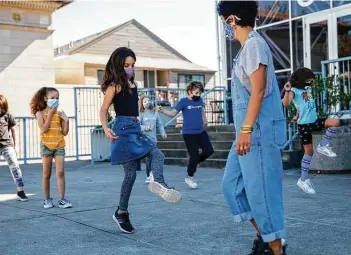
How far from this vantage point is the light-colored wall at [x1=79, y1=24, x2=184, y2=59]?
34191mm

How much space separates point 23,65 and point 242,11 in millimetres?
17323

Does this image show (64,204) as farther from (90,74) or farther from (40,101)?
(90,74)

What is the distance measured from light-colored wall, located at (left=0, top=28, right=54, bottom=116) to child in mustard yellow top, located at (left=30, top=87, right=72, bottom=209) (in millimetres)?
13099

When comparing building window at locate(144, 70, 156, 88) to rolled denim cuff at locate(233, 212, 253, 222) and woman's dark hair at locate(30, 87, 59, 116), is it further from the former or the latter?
rolled denim cuff at locate(233, 212, 253, 222)

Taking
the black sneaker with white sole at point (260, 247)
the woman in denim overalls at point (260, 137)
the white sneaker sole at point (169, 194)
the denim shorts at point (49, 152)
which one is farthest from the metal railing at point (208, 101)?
the woman in denim overalls at point (260, 137)

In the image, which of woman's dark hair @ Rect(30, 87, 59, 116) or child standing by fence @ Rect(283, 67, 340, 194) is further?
child standing by fence @ Rect(283, 67, 340, 194)

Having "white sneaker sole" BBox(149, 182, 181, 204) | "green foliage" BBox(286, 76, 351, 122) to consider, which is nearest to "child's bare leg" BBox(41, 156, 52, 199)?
"white sneaker sole" BBox(149, 182, 181, 204)

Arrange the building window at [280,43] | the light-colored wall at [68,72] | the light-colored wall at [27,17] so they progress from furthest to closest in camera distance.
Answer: the light-colored wall at [68,72] → the light-colored wall at [27,17] → the building window at [280,43]

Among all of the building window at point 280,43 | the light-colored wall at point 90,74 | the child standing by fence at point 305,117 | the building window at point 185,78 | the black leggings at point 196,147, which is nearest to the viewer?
the child standing by fence at point 305,117

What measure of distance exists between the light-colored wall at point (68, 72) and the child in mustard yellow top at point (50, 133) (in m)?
22.0

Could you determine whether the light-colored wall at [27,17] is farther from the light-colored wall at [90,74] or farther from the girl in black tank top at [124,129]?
the girl in black tank top at [124,129]

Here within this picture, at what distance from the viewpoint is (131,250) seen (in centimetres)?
421

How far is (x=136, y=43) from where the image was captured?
35.4 m

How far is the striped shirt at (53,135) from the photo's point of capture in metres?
6.50
